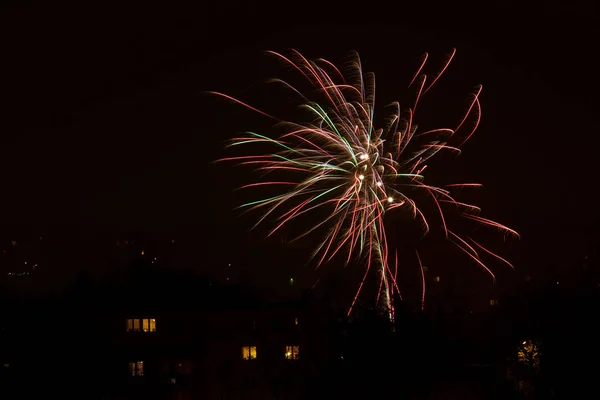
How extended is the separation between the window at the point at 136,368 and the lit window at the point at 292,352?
5551 mm

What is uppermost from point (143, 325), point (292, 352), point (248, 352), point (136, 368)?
point (143, 325)

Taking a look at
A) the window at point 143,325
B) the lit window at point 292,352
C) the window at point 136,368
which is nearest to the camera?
the lit window at point 292,352

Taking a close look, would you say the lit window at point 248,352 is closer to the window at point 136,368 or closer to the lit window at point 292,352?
the lit window at point 292,352

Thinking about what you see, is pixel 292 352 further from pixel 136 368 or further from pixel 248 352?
pixel 136 368

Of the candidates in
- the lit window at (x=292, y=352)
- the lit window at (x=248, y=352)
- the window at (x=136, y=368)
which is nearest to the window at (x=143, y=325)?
the window at (x=136, y=368)

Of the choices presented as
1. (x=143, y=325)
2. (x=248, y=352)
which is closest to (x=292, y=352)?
(x=248, y=352)

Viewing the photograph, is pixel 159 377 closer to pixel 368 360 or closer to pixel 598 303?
pixel 368 360

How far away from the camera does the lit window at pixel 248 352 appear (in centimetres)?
3631

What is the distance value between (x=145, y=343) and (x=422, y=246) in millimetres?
22834

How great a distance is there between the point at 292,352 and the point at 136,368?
5.97 metres

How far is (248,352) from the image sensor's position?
1432 inches

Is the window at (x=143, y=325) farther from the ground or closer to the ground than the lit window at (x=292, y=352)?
farther from the ground

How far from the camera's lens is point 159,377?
36188 millimetres

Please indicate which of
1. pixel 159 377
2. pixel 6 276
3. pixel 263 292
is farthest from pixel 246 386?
pixel 6 276
